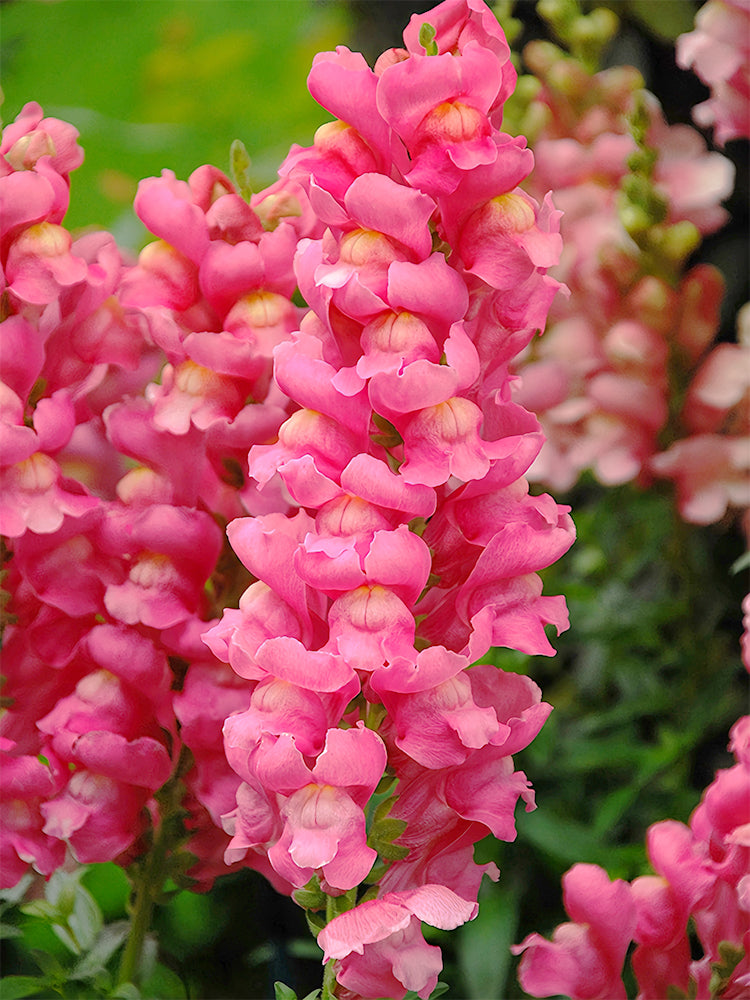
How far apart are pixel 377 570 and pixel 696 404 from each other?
0.53 m

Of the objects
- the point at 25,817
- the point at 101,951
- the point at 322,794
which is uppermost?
the point at 322,794

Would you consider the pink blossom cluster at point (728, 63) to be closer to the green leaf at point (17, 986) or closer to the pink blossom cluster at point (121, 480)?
the pink blossom cluster at point (121, 480)

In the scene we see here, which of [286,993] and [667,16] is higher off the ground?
[667,16]

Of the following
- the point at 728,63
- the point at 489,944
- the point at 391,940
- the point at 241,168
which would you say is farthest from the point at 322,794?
the point at 728,63

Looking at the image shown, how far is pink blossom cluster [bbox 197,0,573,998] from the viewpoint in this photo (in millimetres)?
385

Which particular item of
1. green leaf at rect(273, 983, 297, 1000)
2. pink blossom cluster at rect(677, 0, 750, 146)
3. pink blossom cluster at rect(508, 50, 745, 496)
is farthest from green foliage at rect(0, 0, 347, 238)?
green leaf at rect(273, 983, 297, 1000)

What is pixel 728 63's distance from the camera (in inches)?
28.6

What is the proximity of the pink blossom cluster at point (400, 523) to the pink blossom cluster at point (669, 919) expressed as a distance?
6 cm

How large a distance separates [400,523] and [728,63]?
1.53 feet

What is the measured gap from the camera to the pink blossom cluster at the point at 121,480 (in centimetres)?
48

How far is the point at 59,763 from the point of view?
0.50 m

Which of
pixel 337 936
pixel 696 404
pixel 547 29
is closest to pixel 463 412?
pixel 337 936

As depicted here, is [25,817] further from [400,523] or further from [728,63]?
[728,63]

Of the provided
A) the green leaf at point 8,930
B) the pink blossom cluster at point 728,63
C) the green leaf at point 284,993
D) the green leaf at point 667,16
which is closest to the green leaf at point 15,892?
the green leaf at point 8,930
